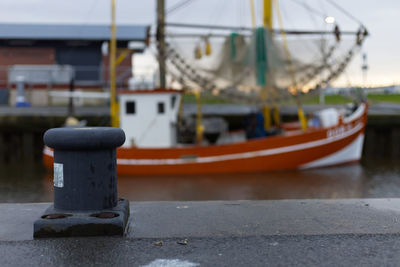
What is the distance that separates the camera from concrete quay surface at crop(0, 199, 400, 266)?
3217mm

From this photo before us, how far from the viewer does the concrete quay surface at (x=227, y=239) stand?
322 centimetres

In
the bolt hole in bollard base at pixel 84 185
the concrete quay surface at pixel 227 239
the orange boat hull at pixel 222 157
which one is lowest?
the orange boat hull at pixel 222 157

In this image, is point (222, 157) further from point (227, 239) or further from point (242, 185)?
point (227, 239)

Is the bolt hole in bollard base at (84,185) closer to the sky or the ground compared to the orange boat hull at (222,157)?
closer to the sky

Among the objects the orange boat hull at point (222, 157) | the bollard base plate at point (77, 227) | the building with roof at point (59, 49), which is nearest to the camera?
the bollard base plate at point (77, 227)

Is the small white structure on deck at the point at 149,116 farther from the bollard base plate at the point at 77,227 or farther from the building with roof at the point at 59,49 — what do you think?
the building with roof at the point at 59,49

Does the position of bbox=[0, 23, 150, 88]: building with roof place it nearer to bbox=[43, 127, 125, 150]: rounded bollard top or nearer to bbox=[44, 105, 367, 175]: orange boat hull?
bbox=[44, 105, 367, 175]: orange boat hull

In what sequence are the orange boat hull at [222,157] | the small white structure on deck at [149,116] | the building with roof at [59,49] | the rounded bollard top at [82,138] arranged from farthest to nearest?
the building with roof at [59,49], the small white structure on deck at [149,116], the orange boat hull at [222,157], the rounded bollard top at [82,138]

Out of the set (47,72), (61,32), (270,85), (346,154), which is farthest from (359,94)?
(61,32)

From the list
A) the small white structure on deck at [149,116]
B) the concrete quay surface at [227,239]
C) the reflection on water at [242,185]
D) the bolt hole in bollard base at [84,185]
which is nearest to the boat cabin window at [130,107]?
the small white structure on deck at [149,116]

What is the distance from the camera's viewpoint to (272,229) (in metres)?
3.93

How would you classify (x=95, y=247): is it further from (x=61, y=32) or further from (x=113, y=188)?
(x=61, y=32)

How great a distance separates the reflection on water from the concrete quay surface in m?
9.11

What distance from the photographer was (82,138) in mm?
3771
